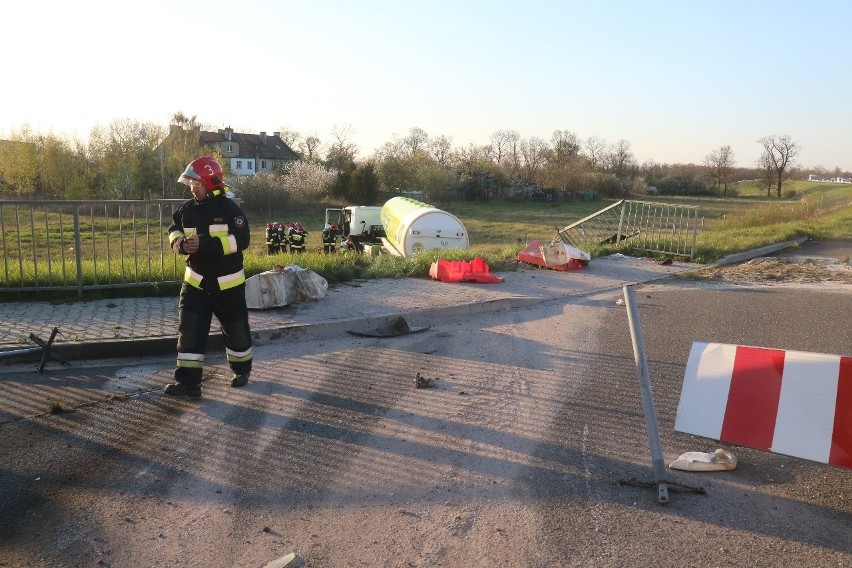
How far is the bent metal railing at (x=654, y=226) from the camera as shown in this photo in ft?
50.7

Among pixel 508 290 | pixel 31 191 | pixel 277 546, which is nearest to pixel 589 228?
pixel 508 290

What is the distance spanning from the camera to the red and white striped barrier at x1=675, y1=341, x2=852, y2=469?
4.19 m

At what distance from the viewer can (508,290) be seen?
35.6 ft

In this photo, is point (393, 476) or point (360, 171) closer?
point (393, 476)

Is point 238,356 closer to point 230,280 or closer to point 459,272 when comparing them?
point 230,280

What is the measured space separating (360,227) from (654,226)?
12291mm

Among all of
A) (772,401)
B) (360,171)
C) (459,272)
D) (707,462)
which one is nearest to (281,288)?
(459,272)

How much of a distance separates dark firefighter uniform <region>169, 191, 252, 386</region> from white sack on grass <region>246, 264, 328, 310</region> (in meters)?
2.53

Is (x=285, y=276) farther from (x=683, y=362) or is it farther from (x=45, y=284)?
(x=683, y=362)

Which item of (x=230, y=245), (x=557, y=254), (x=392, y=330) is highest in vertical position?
(x=230, y=245)

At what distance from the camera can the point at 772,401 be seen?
14.5ft

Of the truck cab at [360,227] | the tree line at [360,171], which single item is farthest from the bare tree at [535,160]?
the truck cab at [360,227]

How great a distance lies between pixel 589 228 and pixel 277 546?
661 inches

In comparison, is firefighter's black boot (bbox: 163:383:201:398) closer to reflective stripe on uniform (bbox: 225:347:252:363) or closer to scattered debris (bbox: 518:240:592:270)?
reflective stripe on uniform (bbox: 225:347:252:363)
